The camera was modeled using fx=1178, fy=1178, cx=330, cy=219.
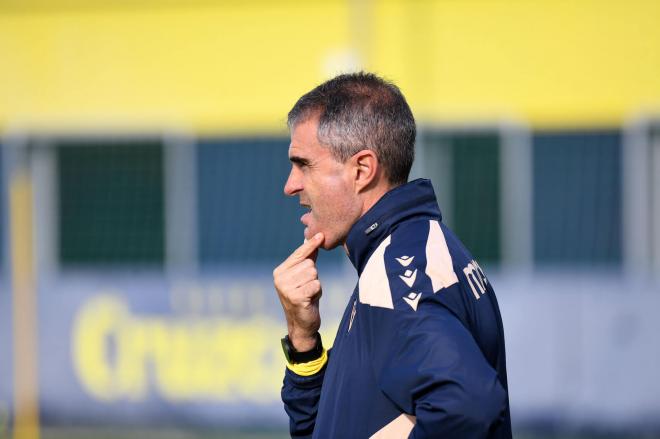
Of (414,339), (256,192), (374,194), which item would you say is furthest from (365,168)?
(256,192)

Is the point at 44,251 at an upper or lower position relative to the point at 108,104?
lower

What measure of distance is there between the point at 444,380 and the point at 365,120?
0.65 meters

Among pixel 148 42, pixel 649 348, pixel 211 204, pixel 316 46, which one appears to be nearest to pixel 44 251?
pixel 211 204

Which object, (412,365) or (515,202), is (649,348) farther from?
(412,365)

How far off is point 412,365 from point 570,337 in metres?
8.39

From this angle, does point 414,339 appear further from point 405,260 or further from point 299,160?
point 299,160

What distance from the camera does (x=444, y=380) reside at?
85.7 inches

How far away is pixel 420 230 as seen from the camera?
8.20ft

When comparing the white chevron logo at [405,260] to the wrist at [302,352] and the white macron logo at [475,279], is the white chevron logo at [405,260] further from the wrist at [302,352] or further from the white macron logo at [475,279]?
the wrist at [302,352]

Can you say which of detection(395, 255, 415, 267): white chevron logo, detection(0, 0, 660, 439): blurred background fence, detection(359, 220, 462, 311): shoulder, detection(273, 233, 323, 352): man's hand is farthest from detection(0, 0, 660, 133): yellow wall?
detection(395, 255, 415, 267): white chevron logo

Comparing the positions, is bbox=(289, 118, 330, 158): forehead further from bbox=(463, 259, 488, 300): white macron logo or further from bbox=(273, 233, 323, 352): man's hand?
bbox=(463, 259, 488, 300): white macron logo

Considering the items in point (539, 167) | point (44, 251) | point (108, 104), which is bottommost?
point (44, 251)

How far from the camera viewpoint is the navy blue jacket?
2188 millimetres

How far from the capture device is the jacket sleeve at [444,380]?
2174 millimetres
